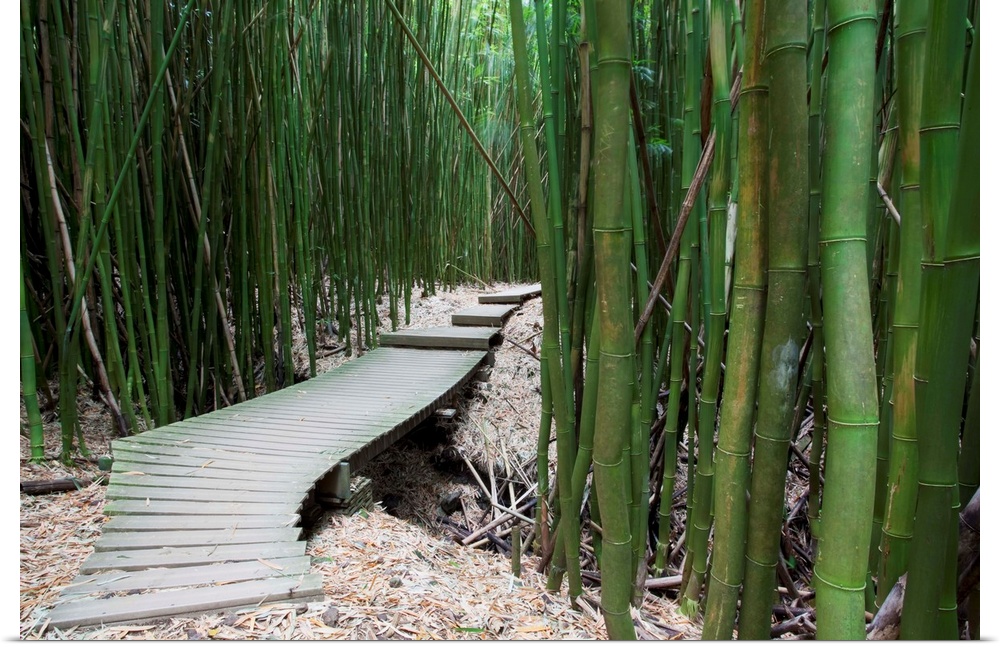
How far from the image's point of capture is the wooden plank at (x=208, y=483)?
4.37 feet

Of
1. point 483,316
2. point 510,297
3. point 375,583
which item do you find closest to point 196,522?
point 375,583

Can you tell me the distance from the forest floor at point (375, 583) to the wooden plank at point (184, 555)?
0.19 feet

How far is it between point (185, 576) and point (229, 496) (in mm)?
309

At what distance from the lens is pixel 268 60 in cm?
213

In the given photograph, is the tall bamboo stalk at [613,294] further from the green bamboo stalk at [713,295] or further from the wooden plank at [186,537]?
the wooden plank at [186,537]

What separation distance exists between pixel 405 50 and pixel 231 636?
2938 mm

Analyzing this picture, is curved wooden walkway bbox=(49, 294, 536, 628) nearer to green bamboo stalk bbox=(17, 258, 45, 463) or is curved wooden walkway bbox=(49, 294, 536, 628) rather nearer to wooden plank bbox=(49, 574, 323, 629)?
wooden plank bbox=(49, 574, 323, 629)

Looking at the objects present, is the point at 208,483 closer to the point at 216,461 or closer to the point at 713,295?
the point at 216,461

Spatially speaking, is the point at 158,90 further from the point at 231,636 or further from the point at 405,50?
the point at 405,50

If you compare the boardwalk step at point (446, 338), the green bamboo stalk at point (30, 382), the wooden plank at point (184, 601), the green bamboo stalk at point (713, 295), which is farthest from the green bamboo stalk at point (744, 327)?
the boardwalk step at point (446, 338)

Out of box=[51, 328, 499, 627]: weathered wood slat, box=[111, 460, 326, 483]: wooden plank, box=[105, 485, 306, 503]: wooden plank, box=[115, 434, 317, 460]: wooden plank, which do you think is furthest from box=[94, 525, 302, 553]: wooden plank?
box=[115, 434, 317, 460]: wooden plank

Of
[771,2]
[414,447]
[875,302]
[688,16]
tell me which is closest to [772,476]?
[771,2]

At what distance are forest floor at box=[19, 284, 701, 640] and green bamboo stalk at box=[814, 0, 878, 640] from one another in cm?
66

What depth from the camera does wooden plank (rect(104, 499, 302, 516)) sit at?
4.00ft
